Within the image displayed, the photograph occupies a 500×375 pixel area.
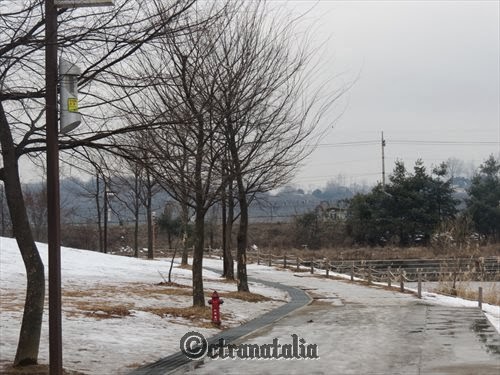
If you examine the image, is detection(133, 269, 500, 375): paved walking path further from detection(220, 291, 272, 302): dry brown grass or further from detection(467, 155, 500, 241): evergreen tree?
detection(467, 155, 500, 241): evergreen tree

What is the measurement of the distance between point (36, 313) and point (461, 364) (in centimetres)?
626

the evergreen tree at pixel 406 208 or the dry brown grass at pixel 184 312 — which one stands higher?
the evergreen tree at pixel 406 208

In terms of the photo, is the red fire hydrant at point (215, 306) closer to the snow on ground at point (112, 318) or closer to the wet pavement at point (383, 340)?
the snow on ground at point (112, 318)

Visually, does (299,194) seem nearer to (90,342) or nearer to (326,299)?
(326,299)

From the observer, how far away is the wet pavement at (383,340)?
10.3 meters

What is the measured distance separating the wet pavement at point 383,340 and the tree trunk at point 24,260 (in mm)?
2350

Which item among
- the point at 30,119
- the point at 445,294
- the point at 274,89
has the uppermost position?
the point at 274,89

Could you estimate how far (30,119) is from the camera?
970 centimetres

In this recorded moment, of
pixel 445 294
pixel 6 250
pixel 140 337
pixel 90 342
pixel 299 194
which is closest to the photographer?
pixel 90 342

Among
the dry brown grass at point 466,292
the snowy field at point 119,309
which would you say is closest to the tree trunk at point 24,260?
the snowy field at point 119,309

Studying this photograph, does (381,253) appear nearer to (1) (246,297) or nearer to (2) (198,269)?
(1) (246,297)

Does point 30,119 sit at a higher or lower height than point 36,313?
higher

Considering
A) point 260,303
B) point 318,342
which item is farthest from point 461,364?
point 260,303

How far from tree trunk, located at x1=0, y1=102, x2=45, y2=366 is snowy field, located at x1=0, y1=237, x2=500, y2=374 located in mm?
703
